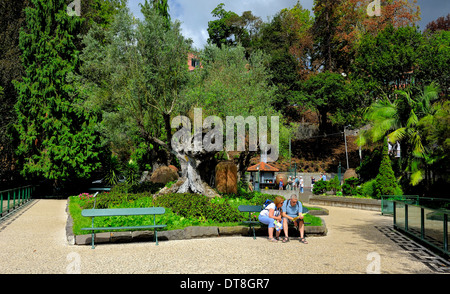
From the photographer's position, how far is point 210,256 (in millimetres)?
8180

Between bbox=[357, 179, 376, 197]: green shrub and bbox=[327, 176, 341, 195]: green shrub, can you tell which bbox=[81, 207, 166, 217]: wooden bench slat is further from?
bbox=[327, 176, 341, 195]: green shrub

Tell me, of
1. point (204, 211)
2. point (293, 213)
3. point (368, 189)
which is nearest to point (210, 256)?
point (293, 213)

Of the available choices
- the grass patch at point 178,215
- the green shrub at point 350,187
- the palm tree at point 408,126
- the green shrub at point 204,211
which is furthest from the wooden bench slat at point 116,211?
the green shrub at point 350,187

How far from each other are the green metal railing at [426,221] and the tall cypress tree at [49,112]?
63.8ft

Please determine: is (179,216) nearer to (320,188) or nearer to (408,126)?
(408,126)

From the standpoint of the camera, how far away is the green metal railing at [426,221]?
8594 mm

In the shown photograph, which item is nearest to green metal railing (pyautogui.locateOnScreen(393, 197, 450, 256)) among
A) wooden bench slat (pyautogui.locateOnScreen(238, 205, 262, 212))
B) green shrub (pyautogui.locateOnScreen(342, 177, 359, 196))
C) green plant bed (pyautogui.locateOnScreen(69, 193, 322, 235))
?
green plant bed (pyautogui.locateOnScreen(69, 193, 322, 235))

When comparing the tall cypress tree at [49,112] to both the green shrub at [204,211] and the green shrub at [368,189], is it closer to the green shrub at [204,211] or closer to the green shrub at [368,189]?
the green shrub at [204,211]

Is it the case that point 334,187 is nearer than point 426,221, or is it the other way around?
point 426,221

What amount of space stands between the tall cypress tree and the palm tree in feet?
58.6

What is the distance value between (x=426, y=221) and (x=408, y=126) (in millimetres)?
14166

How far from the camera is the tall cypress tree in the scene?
2527 centimetres
